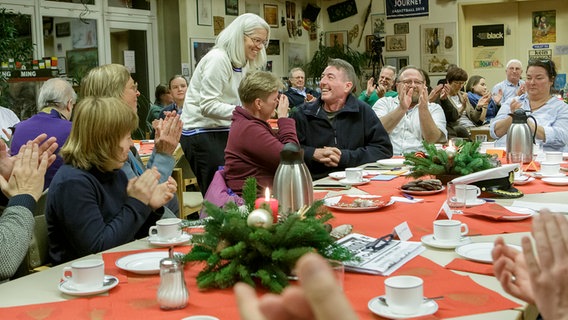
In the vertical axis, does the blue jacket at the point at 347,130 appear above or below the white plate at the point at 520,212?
above

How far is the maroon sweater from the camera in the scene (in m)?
3.44

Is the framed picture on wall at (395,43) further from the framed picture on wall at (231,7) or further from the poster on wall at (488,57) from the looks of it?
the framed picture on wall at (231,7)

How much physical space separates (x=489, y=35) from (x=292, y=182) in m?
9.93

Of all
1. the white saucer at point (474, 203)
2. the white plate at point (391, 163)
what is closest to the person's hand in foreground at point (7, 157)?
the white saucer at point (474, 203)

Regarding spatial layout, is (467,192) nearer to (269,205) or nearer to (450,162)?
(450,162)

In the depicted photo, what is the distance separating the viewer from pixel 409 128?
5004 millimetres

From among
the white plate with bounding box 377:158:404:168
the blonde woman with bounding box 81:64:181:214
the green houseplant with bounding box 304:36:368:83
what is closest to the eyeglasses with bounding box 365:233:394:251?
the blonde woman with bounding box 81:64:181:214

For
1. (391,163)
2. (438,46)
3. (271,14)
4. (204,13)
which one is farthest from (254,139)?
(438,46)

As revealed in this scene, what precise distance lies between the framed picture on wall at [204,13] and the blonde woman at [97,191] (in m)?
7.18

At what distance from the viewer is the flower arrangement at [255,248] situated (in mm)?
1591

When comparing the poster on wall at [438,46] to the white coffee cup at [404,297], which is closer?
the white coffee cup at [404,297]

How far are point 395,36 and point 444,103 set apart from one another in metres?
5.51

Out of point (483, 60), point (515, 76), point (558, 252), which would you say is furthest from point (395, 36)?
point (558, 252)

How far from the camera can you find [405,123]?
502 centimetres
